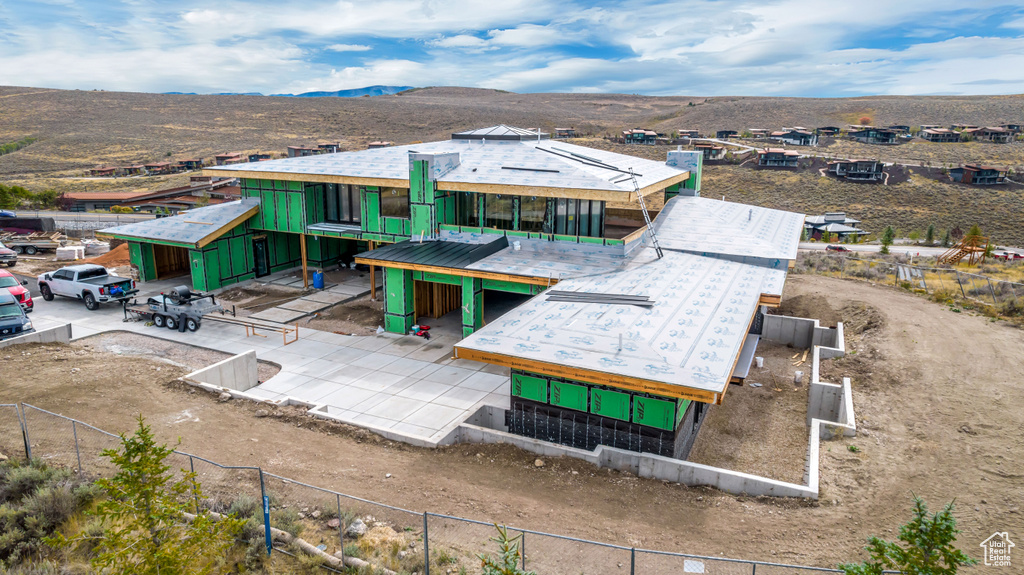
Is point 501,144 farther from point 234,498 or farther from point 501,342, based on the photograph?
point 234,498

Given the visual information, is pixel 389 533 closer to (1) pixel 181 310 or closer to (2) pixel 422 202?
(1) pixel 181 310

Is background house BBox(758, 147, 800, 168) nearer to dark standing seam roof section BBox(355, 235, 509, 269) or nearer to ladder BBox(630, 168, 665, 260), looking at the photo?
ladder BBox(630, 168, 665, 260)

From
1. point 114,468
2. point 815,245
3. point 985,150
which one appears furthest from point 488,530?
point 985,150

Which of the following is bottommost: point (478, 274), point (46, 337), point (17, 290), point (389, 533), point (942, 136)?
point (389, 533)

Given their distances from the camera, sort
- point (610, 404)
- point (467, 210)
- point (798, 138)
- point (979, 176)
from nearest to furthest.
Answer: point (610, 404)
point (467, 210)
point (979, 176)
point (798, 138)

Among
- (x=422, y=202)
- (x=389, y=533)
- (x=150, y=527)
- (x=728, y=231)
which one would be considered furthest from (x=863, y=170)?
(x=150, y=527)

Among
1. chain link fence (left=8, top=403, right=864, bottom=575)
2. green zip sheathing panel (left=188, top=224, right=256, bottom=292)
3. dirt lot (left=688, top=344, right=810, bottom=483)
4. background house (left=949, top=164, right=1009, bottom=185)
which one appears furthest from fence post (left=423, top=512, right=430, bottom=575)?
background house (left=949, top=164, right=1009, bottom=185)
